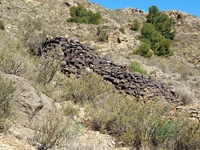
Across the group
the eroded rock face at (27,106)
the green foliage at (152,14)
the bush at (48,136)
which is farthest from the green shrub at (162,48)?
the bush at (48,136)

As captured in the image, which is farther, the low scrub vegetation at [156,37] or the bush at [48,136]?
the low scrub vegetation at [156,37]

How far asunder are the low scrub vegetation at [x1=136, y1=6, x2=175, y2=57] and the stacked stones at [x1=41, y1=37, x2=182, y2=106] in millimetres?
9752

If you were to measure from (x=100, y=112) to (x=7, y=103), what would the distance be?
208 centimetres

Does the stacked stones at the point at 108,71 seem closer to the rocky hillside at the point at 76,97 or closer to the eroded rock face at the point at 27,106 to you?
the rocky hillside at the point at 76,97

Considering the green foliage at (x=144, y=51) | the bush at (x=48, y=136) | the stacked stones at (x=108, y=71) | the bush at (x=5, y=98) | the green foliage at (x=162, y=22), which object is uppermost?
the green foliage at (x=162, y=22)

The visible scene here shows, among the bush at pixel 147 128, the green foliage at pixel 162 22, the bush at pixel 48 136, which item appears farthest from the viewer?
the green foliage at pixel 162 22

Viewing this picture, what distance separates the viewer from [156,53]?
21.0 metres

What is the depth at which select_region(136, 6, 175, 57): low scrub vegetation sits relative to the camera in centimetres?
1811

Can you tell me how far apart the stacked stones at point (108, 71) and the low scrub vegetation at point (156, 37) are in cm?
975

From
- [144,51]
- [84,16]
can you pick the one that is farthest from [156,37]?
[84,16]

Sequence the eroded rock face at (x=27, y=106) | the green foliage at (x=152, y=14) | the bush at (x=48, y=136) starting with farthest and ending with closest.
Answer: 1. the green foliage at (x=152, y=14)
2. the eroded rock face at (x=27, y=106)
3. the bush at (x=48, y=136)

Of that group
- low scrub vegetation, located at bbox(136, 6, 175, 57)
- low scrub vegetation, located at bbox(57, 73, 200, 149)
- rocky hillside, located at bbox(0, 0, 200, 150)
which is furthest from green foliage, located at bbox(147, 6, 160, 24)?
low scrub vegetation, located at bbox(57, 73, 200, 149)

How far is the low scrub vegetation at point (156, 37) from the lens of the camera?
59.4 feet

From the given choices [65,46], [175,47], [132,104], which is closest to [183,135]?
[132,104]
